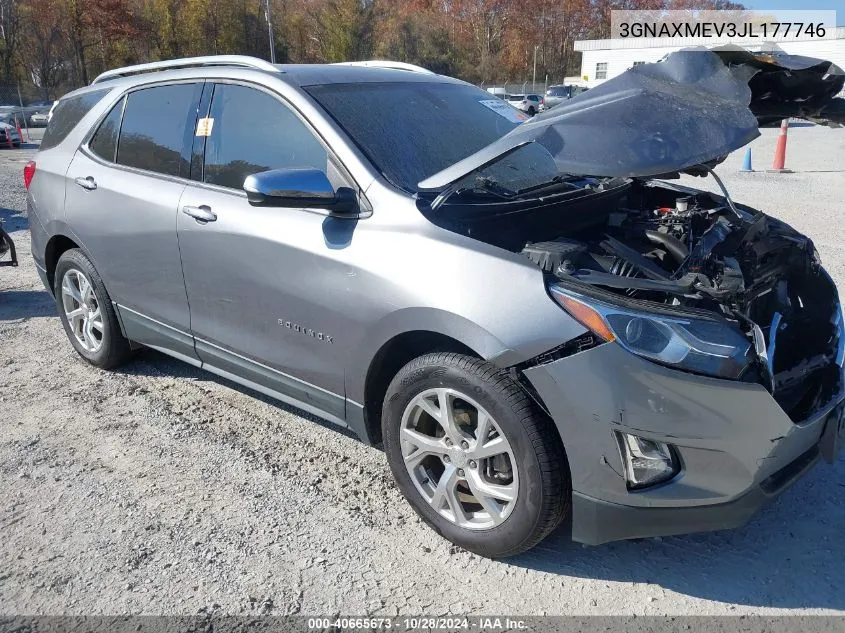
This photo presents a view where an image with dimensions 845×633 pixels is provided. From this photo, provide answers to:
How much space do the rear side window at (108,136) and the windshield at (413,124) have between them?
1.59m

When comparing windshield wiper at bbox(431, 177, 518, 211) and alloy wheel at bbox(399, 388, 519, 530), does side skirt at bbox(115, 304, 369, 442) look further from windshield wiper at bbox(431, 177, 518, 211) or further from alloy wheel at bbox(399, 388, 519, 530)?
windshield wiper at bbox(431, 177, 518, 211)

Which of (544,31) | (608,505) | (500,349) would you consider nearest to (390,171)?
(500,349)

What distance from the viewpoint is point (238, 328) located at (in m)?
Result: 3.40

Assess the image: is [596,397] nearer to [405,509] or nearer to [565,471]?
[565,471]

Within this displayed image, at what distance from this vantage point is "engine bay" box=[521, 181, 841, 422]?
2424 millimetres

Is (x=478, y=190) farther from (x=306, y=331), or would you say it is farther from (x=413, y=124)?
(x=306, y=331)

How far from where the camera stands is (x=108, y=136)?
426 cm

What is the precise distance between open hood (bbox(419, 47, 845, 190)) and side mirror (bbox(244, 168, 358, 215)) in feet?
1.19

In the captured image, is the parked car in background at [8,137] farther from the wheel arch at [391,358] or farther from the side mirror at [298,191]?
the wheel arch at [391,358]

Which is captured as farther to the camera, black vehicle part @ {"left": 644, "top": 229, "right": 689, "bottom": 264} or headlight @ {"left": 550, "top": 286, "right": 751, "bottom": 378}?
black vehicle part @ {"left": 644, "top": 229, "right": 689, "bottom": 264}

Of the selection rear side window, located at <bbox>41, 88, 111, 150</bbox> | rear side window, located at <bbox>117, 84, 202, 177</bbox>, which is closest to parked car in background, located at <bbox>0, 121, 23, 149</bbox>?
rear side window, located at <bbox>41, 88, 111, 150</bbox>

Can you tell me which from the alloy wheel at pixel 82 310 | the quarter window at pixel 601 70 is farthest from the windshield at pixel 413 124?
the quarter window at pixel 601 70

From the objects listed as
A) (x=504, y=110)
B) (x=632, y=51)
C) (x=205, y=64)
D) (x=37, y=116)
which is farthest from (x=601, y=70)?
(x=205, y=64)

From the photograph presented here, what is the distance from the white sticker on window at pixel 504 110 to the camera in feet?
13.0
